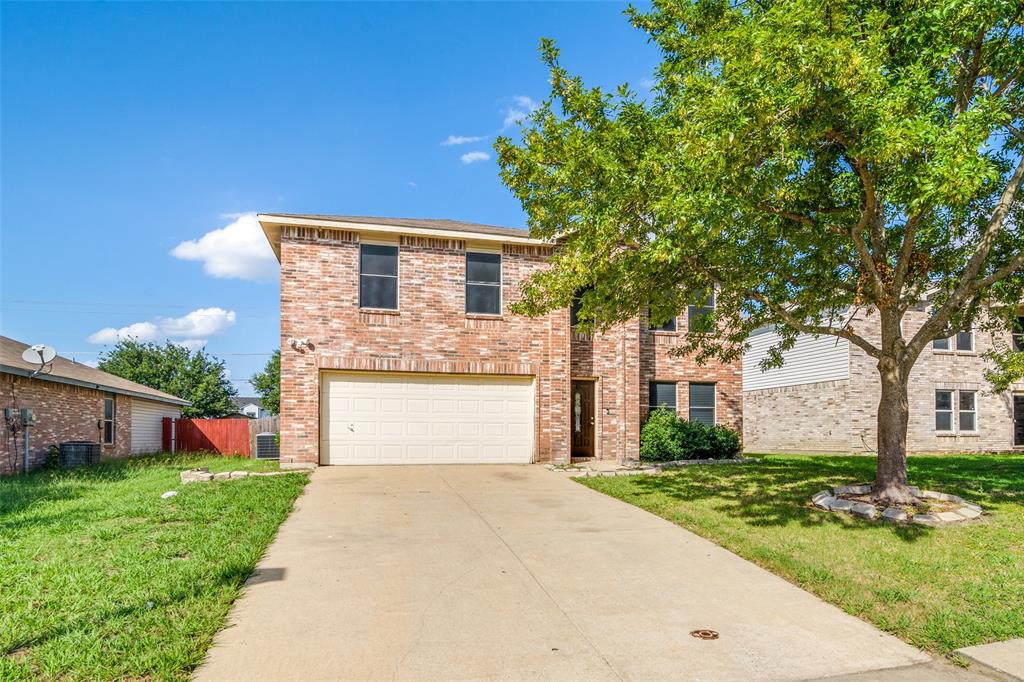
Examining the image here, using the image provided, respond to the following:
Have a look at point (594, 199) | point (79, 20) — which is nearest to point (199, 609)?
point (594, 199)

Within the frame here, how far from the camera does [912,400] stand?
21.5m

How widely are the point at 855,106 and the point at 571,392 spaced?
10.5m

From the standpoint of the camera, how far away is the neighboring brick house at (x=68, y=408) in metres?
13.9

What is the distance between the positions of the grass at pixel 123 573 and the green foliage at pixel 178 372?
3079 centimetres

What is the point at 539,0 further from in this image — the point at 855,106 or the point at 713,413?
the point at 713,413

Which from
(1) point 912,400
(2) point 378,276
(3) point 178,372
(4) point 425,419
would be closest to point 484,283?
(2) point 378,276

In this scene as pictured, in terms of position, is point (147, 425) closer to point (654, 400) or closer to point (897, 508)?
point (654, 400)

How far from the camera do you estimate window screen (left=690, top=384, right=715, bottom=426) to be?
56.2 feet

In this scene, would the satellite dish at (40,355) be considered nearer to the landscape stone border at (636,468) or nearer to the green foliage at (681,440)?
the landscape stone border at (636,468)

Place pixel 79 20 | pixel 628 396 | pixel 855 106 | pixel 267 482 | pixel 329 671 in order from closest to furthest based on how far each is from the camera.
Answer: pixel 329 671
pixel 855 106
pixel 79 20
pixel 267 482
pixel 628 396


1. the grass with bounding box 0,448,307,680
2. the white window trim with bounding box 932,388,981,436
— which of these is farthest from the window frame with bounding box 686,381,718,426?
the grass with bounding box 0,448,307,680

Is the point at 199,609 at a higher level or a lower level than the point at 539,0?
lower

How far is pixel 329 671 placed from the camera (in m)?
3.78

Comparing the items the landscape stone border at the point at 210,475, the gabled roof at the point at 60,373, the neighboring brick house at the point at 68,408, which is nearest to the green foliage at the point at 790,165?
the landscape stone border at the point at 210,475
